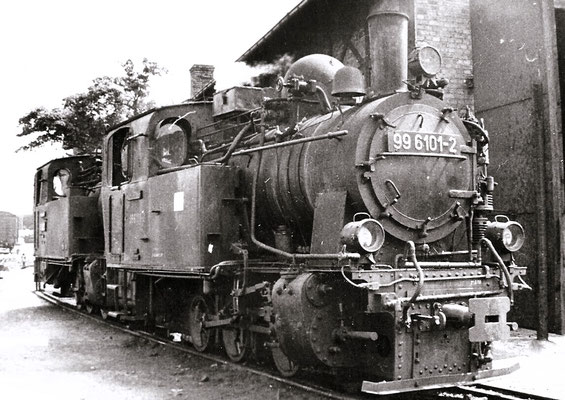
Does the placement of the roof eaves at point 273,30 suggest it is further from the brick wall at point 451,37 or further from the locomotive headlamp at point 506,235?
the locomotive headlamp at point 506,235

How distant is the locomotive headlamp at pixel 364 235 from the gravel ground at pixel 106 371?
148 cm

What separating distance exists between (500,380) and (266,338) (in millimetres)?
2450

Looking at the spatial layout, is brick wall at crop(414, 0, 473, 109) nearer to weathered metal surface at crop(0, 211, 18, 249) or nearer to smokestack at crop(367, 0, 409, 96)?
smokestack at crop(367, 0, 409, 96)

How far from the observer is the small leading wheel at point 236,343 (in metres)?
7.24

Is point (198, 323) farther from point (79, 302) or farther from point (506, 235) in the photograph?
point (79, 302)

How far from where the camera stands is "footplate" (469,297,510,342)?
5.14 meters

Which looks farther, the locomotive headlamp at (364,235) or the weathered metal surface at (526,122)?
the weathered metal surface at (526,122)

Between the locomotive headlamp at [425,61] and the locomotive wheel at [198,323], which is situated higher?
the locomotive headlamp at [425,61]

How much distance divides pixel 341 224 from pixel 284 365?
74.2 inches

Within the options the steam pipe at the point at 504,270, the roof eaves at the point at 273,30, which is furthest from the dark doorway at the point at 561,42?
the steam pipe at the point at 504,270

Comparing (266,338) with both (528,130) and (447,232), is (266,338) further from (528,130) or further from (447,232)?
(528,130)

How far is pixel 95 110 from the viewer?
88.1 ft

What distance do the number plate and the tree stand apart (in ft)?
72.7

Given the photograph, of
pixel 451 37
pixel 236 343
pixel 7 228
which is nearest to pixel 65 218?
pixel 236 343
